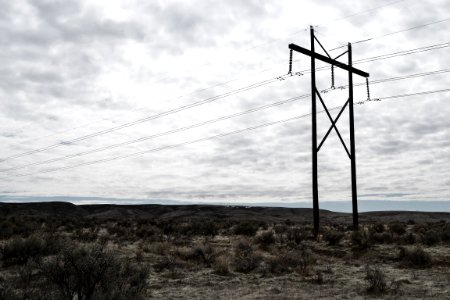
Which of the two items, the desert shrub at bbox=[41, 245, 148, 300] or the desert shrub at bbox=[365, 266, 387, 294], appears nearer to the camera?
the desert shrub at bbox=[41, 245, 148, 300]

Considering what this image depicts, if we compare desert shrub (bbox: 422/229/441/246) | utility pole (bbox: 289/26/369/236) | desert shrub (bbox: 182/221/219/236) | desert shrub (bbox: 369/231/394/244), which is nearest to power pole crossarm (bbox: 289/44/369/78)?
utility pole (bbox: 289/26/369/236)

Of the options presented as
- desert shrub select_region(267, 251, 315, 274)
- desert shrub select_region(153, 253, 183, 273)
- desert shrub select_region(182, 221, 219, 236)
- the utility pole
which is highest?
the utility pole

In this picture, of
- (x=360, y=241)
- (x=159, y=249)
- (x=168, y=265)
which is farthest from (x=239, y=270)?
(x=360, y=241)

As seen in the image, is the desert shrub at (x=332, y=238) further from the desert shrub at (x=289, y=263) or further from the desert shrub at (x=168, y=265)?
the desert shrub at (x=168, y=265)

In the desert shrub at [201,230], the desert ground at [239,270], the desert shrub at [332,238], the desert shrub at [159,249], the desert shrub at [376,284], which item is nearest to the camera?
the desert ground at [239,270]

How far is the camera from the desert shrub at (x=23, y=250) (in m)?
17.1

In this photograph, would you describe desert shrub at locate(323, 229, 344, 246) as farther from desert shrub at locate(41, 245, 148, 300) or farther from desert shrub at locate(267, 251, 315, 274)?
desert shrub at locate(41, 245, 148, 300)

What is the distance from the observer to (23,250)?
703 inches

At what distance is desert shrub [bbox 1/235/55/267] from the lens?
17122 millimetres

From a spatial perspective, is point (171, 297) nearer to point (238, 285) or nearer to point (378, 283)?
point (238, 285)

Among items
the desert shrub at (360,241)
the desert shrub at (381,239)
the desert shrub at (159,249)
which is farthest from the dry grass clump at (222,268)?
the desert shrub at (381,239)

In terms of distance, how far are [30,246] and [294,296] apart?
11.6m

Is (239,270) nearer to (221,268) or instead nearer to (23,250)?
(221,268)

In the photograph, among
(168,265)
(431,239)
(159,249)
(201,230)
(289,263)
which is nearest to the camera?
(289,263)
